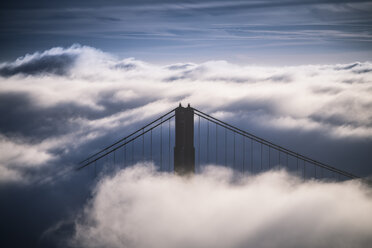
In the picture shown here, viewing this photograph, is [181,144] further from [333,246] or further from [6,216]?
[6,216]

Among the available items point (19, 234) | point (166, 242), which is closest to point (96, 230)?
point (19, 234)

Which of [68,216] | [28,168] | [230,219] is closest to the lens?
[230,219]

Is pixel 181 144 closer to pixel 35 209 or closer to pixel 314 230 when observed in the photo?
pixel 314 230

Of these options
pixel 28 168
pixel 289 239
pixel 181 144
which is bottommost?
pixel 28 168

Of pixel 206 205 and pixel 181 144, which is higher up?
pixel 181 144

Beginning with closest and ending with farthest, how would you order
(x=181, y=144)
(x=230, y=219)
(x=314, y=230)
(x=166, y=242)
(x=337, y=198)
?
(x=181, y=144)
(x=314, y=230)
(x=166, y=242)
(x=337, y=198)
(x=230, y=219)

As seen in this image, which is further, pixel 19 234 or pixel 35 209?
pixel 35 209
